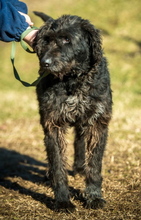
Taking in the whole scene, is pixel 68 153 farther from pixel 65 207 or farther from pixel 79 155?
pixel 65 207

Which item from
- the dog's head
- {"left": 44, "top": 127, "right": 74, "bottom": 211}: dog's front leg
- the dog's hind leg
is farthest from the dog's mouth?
the dog's hind leg

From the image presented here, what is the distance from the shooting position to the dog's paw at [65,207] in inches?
172

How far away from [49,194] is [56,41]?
207 centimetres

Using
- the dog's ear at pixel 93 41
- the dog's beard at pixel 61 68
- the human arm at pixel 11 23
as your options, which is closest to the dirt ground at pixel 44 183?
the dog's beard at pixel 61 68

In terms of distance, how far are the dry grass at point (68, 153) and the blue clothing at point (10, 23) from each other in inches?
79.6

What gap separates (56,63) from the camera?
13.3 feet

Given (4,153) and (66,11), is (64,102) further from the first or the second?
(66,11)

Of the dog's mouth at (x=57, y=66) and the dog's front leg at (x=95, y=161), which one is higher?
the dog's mouth at (x=57, y=66)

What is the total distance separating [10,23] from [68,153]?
343 centimetres

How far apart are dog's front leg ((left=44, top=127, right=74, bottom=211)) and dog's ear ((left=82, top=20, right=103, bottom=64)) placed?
3.07ft

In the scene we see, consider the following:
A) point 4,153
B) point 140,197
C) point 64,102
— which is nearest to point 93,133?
point 64,102

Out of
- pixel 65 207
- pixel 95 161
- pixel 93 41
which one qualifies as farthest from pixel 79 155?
pixel 93 41

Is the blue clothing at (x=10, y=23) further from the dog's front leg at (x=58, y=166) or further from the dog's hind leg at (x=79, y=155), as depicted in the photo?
the dog's hind leg at (x=79, y=155)

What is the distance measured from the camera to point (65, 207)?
438 cm
